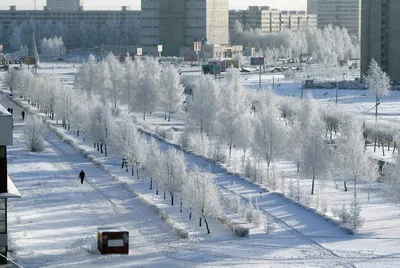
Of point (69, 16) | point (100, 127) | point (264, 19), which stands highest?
point (69, 16)

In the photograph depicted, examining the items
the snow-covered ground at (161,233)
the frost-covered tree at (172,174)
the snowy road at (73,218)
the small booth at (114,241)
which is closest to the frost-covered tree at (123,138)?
the snow-covered ground at (161,233)

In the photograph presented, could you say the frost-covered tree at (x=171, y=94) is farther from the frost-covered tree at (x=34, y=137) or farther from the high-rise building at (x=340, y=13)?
the high-rise building at (x=340, y=13)

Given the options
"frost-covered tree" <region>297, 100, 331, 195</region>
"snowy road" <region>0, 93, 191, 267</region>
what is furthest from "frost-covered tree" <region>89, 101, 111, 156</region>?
"frost-covered tree" <region>297, 100, 331, 195</region>

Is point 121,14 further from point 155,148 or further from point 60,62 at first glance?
point 155,148

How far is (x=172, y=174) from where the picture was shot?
101 feet

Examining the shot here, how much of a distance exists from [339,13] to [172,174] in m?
157

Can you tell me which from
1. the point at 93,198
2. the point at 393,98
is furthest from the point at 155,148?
the point at 393,98

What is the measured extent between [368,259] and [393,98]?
147 feet

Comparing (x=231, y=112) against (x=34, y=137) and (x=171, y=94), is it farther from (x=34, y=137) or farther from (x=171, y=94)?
(x=171, y=94)

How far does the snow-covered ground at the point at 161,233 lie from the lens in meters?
24.3

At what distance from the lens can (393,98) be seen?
68.1 meters

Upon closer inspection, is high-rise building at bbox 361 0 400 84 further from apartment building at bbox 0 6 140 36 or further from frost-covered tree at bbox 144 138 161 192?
apartment building at bbox 0 6 140 36

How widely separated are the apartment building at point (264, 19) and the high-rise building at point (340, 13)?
5.52m

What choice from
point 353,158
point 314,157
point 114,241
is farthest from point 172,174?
point 114,241
